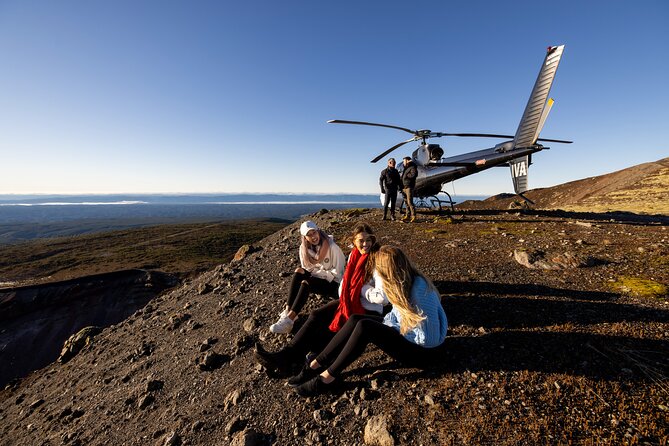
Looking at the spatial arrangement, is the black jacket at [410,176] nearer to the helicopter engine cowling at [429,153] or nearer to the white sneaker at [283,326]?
the helicopter engine cowling at [429,153]

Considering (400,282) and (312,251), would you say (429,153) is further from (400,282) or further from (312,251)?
(400,282)

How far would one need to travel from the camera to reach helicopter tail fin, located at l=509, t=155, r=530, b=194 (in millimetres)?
13773

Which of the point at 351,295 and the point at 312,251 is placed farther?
the point at 312,251

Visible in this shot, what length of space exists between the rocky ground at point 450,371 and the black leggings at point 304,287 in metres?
0.93

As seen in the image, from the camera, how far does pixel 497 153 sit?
1353cm

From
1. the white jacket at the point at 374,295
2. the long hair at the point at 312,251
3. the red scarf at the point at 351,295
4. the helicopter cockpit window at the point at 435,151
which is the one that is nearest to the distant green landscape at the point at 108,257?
the helicopter cockpit window at the point at 435,151

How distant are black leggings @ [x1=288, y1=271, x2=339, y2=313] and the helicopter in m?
8.18

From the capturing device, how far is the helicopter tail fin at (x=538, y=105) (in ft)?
35.1

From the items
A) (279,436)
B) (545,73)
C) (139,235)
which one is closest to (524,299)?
(279,436)

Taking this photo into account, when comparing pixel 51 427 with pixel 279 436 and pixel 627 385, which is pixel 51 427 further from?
pixel 627 385

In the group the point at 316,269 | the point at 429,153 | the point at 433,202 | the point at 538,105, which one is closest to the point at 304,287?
the point at 316,269

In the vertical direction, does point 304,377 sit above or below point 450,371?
below

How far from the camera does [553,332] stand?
4.55 meters

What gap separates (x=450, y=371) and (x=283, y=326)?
3137mm
